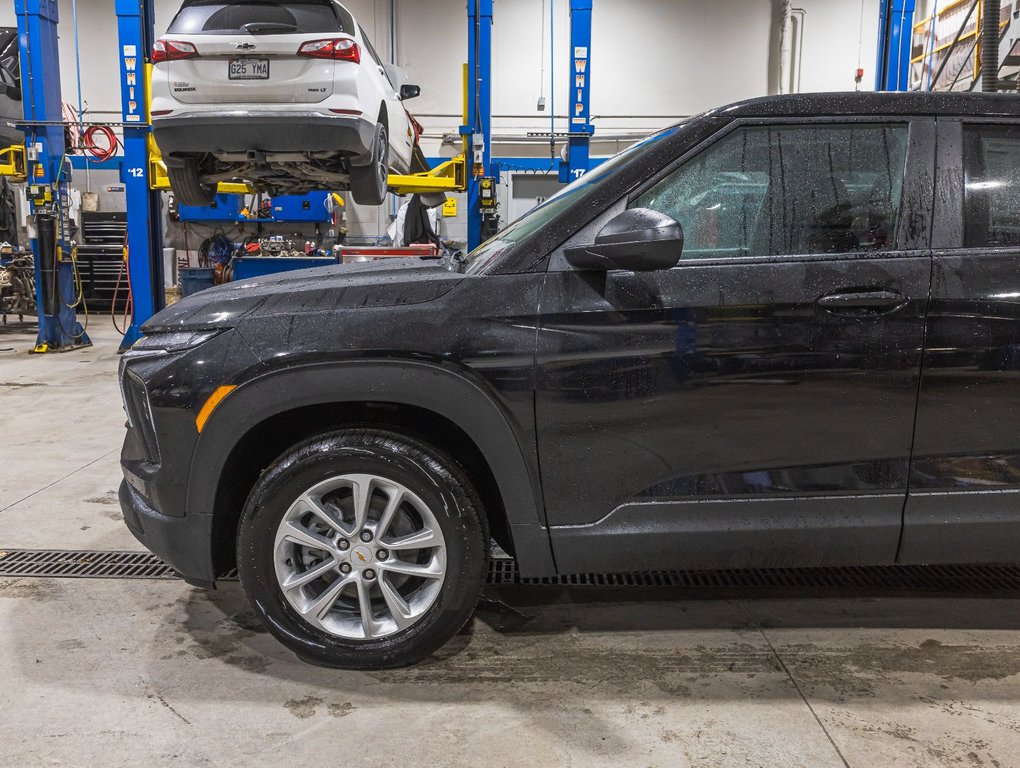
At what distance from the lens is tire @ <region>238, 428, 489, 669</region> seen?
90.8 inches

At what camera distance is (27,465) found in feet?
15.7

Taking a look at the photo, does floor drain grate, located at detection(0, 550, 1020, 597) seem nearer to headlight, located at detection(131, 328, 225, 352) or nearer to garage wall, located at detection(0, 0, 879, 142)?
headlight, located at detection(131, 328, 225, 352)

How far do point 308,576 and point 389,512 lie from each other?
311 mm

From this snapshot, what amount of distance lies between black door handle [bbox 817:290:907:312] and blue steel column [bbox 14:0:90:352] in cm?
947

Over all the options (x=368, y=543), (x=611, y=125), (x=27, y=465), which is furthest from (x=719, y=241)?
(x=611, y=125)

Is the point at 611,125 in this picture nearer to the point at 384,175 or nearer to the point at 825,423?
the point at 384,175

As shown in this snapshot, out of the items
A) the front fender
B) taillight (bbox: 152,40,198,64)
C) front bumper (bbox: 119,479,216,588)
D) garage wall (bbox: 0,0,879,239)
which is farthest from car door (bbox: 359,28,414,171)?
garage wall (bbox: 0,0,879,239)

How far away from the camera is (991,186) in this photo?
2371mm

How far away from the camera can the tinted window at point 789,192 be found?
2.34 meters

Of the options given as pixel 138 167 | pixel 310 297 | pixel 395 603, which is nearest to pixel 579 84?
pixel 138 167

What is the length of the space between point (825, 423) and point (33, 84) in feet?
32.1

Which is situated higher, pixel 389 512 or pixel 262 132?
pixel 262 132

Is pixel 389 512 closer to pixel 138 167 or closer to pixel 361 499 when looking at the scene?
pixel 361 499

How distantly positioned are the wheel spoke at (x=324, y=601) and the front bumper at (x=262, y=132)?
4.26m
